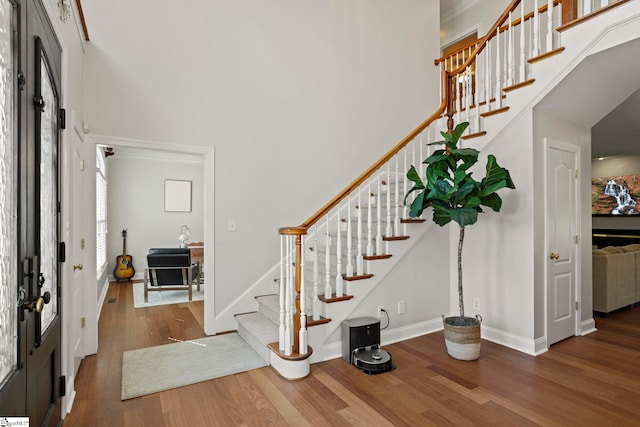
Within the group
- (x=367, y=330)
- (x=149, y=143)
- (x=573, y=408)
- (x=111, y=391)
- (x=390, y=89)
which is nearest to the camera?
(x=573, y=408)

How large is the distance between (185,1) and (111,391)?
3707mm

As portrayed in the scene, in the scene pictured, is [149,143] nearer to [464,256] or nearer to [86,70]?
[86,70]

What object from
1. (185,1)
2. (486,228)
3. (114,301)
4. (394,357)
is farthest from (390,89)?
(114,301)

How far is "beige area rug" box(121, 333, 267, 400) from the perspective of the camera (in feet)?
8.78

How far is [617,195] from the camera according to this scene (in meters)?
8.24

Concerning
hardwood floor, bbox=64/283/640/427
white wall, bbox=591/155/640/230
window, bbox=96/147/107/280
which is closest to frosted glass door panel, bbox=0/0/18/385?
hardwood floor, bbox=64/283/640/427

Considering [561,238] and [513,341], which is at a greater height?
[561,238]

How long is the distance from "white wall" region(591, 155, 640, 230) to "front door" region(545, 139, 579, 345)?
235 inches

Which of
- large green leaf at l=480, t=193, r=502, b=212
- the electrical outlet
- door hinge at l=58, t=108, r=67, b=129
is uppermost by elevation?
door hinge at l=58, t=108, r=67, b=129

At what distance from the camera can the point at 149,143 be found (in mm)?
3533

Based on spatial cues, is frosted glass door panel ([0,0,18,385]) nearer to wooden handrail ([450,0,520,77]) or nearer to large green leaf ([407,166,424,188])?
large green leaf ([407,166,424,188])

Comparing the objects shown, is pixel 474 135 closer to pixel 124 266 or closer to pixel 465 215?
pixel 465 215

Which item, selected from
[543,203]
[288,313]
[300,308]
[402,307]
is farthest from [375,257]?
[543,203]

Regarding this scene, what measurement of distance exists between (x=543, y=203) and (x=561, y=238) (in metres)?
0.52
